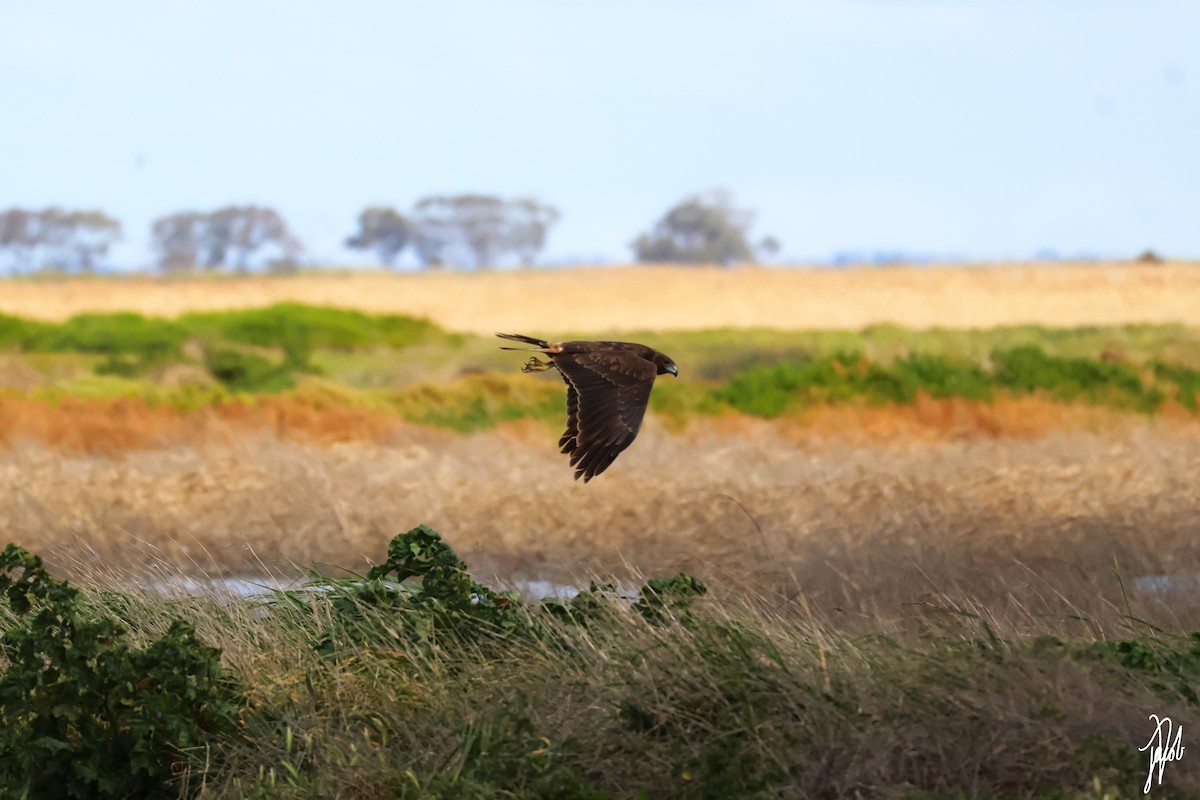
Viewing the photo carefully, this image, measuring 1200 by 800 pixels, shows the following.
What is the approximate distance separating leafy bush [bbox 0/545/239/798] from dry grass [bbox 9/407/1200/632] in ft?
11.1

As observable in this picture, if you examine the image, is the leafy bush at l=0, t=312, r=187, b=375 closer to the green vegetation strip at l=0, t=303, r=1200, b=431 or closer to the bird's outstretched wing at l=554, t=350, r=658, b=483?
the green vegetation strip at l=0, t=303, r=1200, b=431

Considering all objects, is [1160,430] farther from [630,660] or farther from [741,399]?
[630,660]

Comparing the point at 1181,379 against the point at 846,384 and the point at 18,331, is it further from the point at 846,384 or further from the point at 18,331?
the point at 18,331

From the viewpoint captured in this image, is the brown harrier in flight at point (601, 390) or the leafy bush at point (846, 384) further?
the leafy bush at point (846, 384)

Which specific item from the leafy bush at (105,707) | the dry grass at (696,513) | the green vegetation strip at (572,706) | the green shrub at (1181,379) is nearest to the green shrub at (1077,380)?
the green shrub at (1181,379)

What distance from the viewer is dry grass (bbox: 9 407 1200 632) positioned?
35.1ft

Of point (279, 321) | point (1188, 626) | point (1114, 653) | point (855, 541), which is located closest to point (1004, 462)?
point (855, 541)

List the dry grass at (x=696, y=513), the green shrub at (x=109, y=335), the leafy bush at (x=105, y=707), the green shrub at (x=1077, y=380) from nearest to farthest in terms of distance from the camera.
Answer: the leafy bush at (x=105, y=707) < the dry grass at (x=696, y=513) < the green shrub at (x=1077, y=380) < the green shrub at (x=109, y=335)

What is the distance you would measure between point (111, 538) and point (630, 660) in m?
7.64

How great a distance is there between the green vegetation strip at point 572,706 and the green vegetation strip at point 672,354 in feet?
46.1

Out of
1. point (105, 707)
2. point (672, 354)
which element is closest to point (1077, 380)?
point (672, 354)

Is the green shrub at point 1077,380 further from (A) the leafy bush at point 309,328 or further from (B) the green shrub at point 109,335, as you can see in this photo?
(B) the green shrub at point 109,335

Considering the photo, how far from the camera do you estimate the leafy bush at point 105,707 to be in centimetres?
578

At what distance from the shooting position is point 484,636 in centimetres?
662
